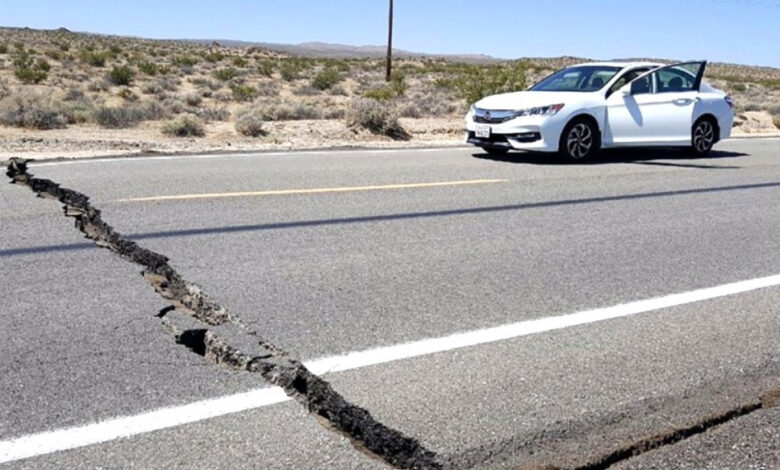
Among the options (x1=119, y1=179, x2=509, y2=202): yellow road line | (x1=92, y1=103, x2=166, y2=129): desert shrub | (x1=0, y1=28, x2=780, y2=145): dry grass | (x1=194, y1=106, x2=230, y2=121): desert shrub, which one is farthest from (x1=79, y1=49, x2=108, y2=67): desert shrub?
(x1=119, y1=179, x2=509, y2=202): yellow road line

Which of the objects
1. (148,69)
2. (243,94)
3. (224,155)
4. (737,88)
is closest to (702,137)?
(224,155)

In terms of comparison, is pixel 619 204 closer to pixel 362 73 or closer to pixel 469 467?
pixel 469 467

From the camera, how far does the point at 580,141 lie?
13.3 metres

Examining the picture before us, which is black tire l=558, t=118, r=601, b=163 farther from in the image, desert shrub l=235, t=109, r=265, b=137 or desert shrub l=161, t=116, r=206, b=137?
desert shrub l=161, t=116, r=206, b=137

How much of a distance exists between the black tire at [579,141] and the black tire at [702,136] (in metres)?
2.38

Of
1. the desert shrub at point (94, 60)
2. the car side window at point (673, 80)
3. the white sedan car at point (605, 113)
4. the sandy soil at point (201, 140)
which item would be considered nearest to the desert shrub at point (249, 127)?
the sandy soil at point (201, 140)

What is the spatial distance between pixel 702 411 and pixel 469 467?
1268 millimetres

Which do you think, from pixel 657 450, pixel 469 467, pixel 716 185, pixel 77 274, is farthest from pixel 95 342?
pixel 716 185

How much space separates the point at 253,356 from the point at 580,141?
9.76m

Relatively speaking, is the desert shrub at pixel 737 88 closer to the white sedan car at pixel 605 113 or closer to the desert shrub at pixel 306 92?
the desert shrub at pixel 306 92

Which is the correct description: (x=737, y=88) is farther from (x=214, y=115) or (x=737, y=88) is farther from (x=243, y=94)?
(x=214, y=115)

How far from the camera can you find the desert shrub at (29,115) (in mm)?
16234

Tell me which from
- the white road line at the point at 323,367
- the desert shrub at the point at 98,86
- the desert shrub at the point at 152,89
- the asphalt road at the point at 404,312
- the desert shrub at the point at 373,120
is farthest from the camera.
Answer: the desert shrub at the point at 98,86

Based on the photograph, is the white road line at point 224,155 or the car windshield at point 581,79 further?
the car windshield at point 581,79
